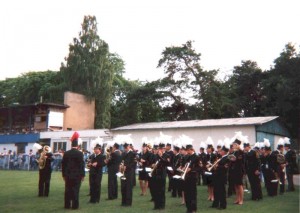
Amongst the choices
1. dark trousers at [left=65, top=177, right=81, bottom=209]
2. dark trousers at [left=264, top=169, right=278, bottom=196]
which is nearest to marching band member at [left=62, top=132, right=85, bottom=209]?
dark trousers at [left=65, top=177, right=81, bottom=209]

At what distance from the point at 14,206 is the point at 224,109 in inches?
1494

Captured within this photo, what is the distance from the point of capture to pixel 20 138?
4616cm

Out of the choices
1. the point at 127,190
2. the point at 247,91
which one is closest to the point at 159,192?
the point at 127,190

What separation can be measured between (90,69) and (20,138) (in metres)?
13.4

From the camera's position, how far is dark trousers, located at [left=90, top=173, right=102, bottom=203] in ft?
45.4

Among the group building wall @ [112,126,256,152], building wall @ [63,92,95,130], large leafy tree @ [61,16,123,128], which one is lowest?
building wall @ [112,126,256,152]

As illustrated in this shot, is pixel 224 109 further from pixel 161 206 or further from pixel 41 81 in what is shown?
pixel 161 206

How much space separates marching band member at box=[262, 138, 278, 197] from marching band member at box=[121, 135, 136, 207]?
6230 millimetres

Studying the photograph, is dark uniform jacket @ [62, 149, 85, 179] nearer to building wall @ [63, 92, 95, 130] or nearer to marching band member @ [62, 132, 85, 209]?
marching band member @ [62, 132, 85, 209]

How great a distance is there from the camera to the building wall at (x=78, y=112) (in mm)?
50803

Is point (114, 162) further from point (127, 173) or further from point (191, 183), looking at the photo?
point (191, 183)

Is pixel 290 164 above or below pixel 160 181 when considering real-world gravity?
above

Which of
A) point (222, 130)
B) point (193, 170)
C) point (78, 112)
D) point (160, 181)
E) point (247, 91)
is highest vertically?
point (247, 91)

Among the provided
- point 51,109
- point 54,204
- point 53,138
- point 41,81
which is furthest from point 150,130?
point 41,81
